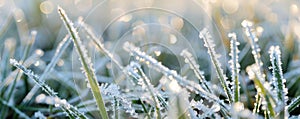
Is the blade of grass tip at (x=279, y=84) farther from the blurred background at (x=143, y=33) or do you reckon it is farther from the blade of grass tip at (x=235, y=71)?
the blurred background at (x=143, y=33)

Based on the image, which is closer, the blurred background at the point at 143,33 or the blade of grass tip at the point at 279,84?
the blade of grass tip at the point at 279,84

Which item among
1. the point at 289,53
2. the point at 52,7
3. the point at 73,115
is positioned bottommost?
the point at 73,115

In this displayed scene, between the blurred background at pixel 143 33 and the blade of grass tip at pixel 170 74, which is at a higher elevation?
the blurred background at pixel 143 33

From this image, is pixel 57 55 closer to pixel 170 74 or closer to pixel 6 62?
pixel 6 62

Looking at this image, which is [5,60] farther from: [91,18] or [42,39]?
[91,18]

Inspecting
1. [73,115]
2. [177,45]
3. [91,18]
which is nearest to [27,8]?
[91,18]

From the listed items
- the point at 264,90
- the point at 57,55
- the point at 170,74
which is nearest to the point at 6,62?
the point at 57,55

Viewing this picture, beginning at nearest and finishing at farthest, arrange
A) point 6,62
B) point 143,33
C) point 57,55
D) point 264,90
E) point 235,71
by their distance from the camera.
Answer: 1. point 264,90
2. point 235,71
3. point 57,55
4. point 6,62
5. point 143,33

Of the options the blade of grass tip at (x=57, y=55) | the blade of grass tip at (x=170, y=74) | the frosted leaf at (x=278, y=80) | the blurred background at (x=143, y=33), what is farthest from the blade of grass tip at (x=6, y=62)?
the frosted leaf at (x=278, y=80)
